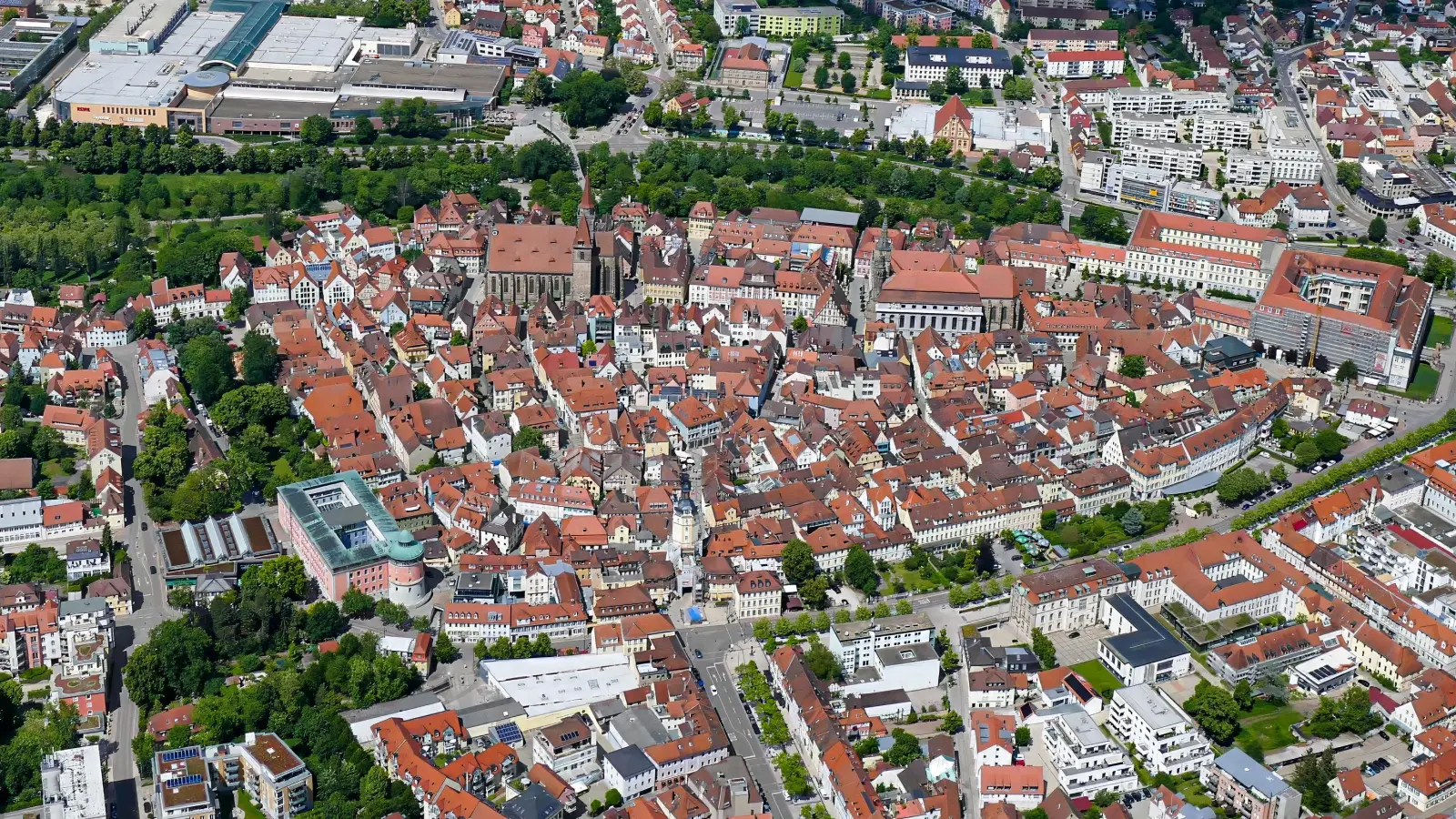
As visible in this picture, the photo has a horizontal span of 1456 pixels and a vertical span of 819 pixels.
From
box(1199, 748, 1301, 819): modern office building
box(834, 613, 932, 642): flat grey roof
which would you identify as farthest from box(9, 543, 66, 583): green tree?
box(1199, 748, 1301, 819): modern office building

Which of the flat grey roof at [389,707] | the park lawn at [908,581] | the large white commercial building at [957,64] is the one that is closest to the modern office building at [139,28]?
the large white commercial building at [957,64]

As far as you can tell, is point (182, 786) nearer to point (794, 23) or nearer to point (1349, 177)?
point (1349, 177)

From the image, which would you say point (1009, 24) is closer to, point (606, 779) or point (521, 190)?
point (521, 190)

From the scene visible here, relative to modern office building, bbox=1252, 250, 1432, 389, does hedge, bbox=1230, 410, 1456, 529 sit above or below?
below

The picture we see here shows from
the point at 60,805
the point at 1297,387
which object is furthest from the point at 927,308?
the point at 60,805

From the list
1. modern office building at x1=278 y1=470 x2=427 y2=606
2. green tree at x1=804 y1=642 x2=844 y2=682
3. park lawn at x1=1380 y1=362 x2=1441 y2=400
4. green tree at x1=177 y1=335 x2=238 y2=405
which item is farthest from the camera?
park lawn at x1=1380 y1=362 x2=1441 y2=400

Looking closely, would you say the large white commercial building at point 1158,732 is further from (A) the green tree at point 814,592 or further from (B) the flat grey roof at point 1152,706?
(A) the green tree at point 814,592

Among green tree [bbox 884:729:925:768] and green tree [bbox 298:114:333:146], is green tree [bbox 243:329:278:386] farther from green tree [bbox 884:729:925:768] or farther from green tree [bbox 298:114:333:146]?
green tree [bbox 884:729:925:768]
